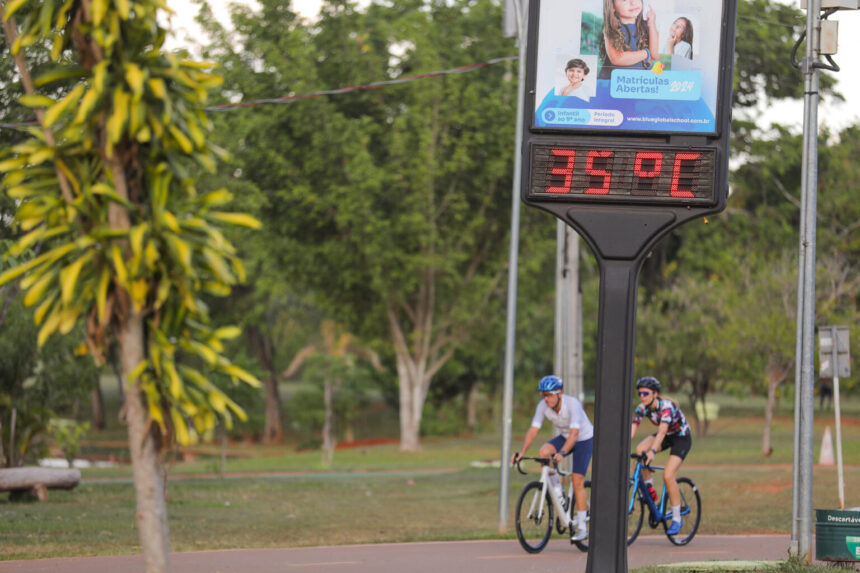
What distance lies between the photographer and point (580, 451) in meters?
15.1

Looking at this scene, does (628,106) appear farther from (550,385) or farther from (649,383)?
Answer: (649,383)

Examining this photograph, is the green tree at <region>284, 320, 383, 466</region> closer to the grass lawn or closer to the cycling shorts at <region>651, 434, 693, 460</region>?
the grass lawn

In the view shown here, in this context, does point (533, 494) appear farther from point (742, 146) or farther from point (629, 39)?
point (742, 146)

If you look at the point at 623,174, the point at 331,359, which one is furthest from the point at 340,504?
the point at 331,359

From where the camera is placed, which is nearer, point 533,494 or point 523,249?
point 533,494

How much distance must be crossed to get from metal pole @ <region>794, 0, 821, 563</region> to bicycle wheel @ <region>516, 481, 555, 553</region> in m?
2.80

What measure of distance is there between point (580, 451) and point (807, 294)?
3.13 meters

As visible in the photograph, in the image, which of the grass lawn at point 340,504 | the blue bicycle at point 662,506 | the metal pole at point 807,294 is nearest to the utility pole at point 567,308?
the grass lawn at point 340,504

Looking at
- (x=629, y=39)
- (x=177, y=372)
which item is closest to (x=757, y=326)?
(x=629, y=39)

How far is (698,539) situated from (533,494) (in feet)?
10.5

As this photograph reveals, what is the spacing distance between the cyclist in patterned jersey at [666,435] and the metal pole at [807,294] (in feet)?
5.03

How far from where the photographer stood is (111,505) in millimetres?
22969

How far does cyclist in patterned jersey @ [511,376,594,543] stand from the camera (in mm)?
14648

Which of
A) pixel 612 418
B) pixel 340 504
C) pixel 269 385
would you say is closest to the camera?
pixel 612 418
